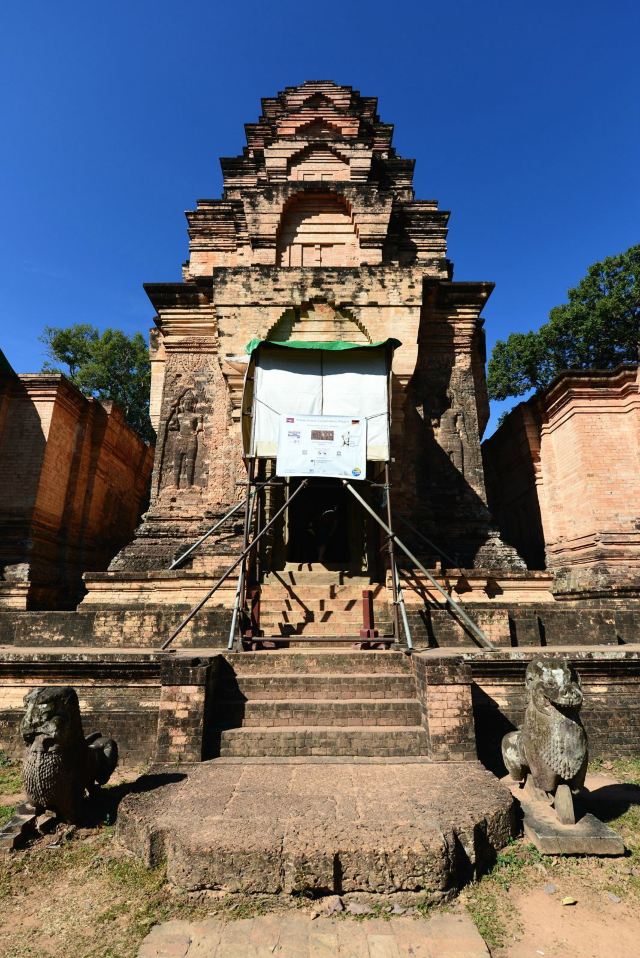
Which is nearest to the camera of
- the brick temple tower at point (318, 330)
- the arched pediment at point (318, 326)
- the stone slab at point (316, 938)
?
the stone slab at point (316, 938)

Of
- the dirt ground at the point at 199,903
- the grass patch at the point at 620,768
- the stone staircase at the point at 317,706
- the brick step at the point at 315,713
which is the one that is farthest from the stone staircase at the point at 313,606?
the dirt ground at the point at 199,903

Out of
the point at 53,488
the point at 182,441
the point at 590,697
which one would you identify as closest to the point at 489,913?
the point at 590,697

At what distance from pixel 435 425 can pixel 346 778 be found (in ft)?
28.6

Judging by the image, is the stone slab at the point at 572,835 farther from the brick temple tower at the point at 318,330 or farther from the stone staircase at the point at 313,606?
the brick temple tower at the point at 318,330

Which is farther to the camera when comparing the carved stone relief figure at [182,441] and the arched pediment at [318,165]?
the arched pediment at [318,165]

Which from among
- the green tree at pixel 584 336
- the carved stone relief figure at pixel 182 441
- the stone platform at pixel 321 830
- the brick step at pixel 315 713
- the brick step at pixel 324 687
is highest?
the green tree at pixel 584 336

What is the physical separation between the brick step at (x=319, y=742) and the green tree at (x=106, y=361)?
21658 millimetres

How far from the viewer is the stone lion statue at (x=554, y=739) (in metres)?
4.07

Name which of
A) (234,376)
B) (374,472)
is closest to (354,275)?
(234,376)

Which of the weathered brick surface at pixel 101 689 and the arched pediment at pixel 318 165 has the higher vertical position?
the arched pediment at pixel 318 165

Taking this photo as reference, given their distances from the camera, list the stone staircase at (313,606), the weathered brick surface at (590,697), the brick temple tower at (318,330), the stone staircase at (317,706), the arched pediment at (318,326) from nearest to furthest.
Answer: the stone staircase at (317,706)
the weathered brick surface at (590,697)
the stone staircase at (313,606)
the brick temple tower at (318,330)
the arched pediment at (318,326)

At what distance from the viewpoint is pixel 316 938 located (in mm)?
2924

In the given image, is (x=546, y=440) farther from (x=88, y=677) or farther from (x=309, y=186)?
(x=88, y=677)

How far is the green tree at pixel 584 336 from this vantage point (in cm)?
2069
